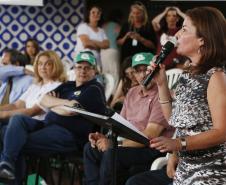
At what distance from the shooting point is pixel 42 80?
4.82 meters

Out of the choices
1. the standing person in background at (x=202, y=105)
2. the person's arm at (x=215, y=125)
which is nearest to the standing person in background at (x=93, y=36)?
the standing person in background at (x=202, y=105)

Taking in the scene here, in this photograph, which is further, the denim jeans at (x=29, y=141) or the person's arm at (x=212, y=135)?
the denim jeans at (x=29, y=141)

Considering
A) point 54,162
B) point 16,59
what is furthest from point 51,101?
point 16,59

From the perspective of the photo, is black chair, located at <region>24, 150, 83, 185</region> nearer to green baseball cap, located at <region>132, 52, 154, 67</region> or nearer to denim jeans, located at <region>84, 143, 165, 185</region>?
denim jeans, located at <region>84, 143, 165, 185</region>

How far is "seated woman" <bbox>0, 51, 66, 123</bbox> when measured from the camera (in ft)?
15.1

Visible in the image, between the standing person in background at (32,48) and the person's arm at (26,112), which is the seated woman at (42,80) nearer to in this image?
the person's arm at (26,112)

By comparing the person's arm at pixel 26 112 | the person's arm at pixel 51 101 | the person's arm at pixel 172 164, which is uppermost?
the person's arm at pixel 51 101

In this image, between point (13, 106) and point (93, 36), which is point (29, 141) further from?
point (93, 36)

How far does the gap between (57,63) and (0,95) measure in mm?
819

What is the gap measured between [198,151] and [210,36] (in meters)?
0.44

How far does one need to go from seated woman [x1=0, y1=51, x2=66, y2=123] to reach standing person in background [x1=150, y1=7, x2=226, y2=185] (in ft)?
8.24

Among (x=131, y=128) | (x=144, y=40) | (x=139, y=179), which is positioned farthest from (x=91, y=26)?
(x=131, y=128)

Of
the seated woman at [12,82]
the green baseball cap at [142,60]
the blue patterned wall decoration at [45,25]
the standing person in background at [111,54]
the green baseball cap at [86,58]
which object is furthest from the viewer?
the blue patterned wall decoration at [45,25]

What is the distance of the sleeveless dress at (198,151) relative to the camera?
2.13 metres
